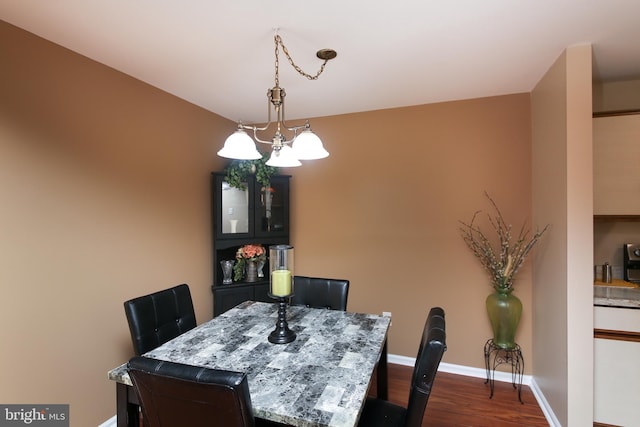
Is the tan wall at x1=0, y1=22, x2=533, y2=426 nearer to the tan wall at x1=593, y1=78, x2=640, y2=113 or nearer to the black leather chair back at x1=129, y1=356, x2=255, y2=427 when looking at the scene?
the tan wall at x1=593, y1=78, x2=640, y2=113

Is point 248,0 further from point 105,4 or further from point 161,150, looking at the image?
point 161,150

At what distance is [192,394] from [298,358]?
567 mm

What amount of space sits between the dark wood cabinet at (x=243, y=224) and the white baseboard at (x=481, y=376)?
4.18 feet

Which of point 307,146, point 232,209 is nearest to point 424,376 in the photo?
→ point 307,146

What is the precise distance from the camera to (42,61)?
1.72m

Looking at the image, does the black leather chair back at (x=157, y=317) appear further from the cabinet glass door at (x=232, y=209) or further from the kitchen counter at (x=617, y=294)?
the kitchen counter at (x=617, y=294)

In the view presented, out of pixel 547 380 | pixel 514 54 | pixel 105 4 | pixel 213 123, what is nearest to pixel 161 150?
pixel 213 123

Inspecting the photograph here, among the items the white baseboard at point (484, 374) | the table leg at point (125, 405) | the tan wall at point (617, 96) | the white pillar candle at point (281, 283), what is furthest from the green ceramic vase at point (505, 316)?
the table leg at point (125, 405)

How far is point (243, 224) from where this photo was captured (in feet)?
10.0

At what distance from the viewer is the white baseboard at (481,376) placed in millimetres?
2070

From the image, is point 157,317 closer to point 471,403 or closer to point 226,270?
point 226,270

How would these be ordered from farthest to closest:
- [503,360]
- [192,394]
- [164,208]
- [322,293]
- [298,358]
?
[503,360] < [164,208] < [322,293] < [298,358] < [192,394]

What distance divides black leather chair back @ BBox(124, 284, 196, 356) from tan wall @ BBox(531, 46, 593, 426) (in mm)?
2390

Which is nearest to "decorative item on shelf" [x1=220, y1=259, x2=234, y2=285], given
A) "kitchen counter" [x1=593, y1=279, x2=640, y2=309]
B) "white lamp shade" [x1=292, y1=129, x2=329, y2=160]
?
"white lamp shade" [x1=292, y1=129, x2=329, y2=160]
